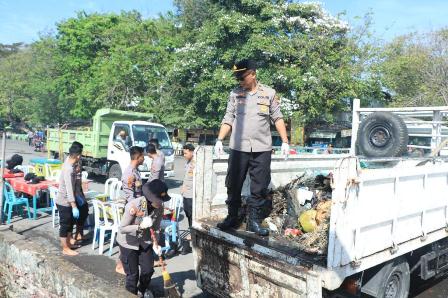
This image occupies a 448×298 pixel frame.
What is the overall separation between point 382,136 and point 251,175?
3199 mm

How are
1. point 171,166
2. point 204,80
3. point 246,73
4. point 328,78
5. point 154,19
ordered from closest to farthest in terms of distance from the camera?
point 246,73 < point 171,166 < point 328,78 < point 204,80 < point 154,19

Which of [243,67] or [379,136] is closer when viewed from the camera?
[243,67]

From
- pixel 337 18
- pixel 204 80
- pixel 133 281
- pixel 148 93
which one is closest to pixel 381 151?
pixel 133 281

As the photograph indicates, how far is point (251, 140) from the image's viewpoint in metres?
3.94

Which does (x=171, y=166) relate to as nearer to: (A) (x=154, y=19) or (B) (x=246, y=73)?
(B) (x=246, y=73)

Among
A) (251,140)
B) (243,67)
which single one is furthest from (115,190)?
(243,67)

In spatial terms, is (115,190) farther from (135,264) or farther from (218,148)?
(218,148)

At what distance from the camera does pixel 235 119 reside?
4.06 meters

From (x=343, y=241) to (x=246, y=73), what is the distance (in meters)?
1.79

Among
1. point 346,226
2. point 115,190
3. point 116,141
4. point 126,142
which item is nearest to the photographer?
point 346,226

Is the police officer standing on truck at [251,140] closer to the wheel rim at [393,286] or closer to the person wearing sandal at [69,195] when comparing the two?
the wheel rim at [393,286]

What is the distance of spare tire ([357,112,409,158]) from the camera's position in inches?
238

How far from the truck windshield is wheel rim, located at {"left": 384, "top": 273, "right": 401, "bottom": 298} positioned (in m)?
9.34

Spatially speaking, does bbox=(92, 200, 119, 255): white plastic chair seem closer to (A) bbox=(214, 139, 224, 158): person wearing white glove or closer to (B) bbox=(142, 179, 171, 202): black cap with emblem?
(B) bbox=(142, 179, 171, 202): black cap with emblem
